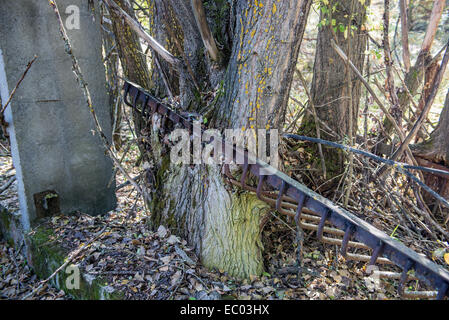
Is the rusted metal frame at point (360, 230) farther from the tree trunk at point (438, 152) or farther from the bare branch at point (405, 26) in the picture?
the bare branch at point (405, 26)

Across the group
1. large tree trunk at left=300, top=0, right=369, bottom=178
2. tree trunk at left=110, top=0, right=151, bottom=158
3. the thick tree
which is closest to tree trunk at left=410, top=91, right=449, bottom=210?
large tree trunk at left=300, top=0, right=369, bottom=178

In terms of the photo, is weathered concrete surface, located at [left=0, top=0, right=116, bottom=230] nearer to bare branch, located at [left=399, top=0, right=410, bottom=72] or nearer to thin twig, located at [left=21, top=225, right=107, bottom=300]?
thin twig, located at [left=21, top=225, right=107, bottom=300]

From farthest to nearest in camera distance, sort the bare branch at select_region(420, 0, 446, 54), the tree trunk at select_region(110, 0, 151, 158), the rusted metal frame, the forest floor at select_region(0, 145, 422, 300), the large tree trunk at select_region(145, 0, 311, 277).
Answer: the bare branch at select_region(420, 0, 446, 54), the tree trunk at select_region(110, 0, 151, 158), the forest floor at select_region(0, 145, 422, 300), the large tree trunk at select_region(145, 0, 311, 277), the rusted metal frame

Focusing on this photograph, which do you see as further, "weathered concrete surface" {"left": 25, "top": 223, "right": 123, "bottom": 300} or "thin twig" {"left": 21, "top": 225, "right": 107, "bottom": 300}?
"thin twig" {"left": 21, "top": 225, "right": 107, "bottom": 300}

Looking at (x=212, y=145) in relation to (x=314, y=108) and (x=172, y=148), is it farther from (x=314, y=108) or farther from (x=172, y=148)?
(x=314, y=108)

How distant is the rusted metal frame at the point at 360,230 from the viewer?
1854 millimetres

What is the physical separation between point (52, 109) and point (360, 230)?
296 cm

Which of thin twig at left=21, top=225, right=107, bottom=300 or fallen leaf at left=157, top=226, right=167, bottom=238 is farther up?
fallen leaf at left=157, top=226, right=167, bottom=238

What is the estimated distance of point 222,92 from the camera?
279 cm

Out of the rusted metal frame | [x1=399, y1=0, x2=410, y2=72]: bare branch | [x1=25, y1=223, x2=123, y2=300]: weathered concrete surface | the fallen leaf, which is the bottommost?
[x1=25, y1=223, x2=123, y2=300]: weathered concrete surface

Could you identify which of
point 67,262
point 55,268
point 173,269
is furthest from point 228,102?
point 55,268

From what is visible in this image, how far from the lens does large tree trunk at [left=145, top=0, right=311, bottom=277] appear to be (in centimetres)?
250

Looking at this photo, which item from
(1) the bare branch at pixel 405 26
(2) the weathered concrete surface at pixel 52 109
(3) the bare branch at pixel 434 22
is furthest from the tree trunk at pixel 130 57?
(3) the bare branch at pixel 434 22

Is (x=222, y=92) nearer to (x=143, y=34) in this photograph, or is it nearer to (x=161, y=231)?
(x=143, y=34)
